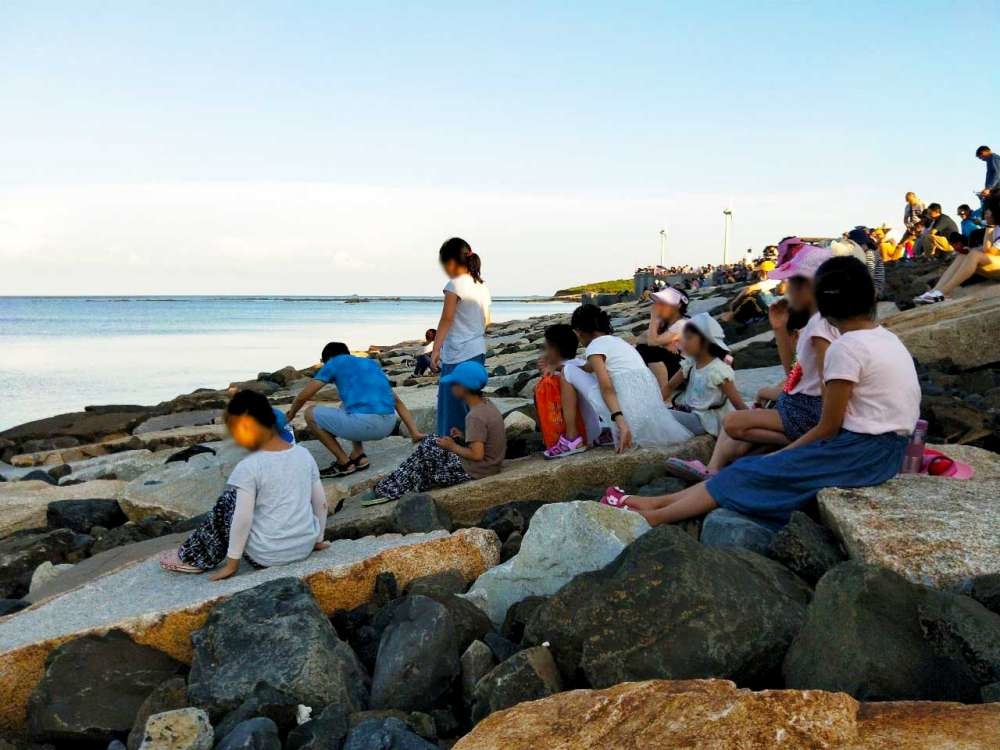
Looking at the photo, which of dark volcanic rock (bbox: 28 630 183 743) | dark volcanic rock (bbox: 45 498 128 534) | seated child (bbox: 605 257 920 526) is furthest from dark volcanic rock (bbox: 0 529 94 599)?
seated child (bbox: 605 257 920 526)

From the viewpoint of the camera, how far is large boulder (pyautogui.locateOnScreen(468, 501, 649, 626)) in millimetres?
3787

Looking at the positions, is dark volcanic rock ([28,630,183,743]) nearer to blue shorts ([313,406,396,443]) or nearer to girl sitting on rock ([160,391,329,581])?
girl sitting on rock ([160,391,329,581])

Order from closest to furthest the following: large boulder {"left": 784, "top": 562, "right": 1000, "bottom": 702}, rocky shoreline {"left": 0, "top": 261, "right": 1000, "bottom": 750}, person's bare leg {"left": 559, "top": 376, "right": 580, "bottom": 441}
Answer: rocky shoreline {"left": 0, "top": 261, "right": 1000, "bottom": 750}
large boulder {"left": 784, "top": 562, "right": 1000, "bottom": 702}
person's bare leg {"left": 559, "top": 376, "right": 580, "bottom": 441}

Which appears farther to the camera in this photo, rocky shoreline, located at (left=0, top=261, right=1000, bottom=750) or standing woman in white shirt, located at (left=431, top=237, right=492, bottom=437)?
standing woman in white shirt, located at (left=431, top=237, right=492, bottom=437)

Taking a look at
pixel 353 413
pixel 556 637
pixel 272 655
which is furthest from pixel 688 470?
pixel 353 413

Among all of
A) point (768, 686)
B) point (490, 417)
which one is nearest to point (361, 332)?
point (490, 417)

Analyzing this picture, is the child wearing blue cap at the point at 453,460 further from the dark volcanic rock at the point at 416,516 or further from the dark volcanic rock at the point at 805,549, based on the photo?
the dark volcanic rock at the point at 805,549

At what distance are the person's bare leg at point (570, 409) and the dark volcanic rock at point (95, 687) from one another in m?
2.78

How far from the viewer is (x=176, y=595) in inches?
161

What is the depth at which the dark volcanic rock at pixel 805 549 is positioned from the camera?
11.4 feet

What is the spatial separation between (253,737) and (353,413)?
4257 mm

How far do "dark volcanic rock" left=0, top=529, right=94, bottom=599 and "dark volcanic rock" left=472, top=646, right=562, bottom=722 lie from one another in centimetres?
371

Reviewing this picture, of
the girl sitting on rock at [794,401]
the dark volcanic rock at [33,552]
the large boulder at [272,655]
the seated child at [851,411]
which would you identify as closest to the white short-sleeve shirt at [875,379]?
the seated child at [851,411]

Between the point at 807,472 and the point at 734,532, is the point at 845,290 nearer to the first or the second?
the point at 807,472
